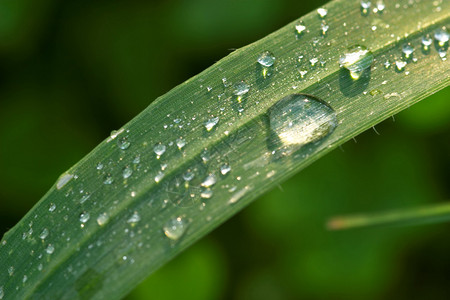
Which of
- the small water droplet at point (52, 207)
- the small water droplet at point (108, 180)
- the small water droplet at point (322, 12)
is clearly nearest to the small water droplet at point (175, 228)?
the small water droplet at point (108, 180)

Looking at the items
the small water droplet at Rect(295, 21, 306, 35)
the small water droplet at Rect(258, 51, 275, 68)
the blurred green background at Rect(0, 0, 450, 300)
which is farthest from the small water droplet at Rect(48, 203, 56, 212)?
the blurred green background at Rect(0, 0, 450, 300)

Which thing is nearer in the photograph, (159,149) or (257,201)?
(159,149)

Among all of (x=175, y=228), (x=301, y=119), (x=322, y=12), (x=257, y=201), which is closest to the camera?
(x=175, y=228)

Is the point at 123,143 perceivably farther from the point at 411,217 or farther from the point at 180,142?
the point at 411,217

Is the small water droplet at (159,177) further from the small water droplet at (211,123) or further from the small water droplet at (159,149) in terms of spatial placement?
the small water droplet at (211,123)

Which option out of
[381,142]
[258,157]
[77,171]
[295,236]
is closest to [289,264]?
[295,236]

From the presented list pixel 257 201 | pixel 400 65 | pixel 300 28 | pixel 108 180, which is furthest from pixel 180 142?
pixel 257 201
